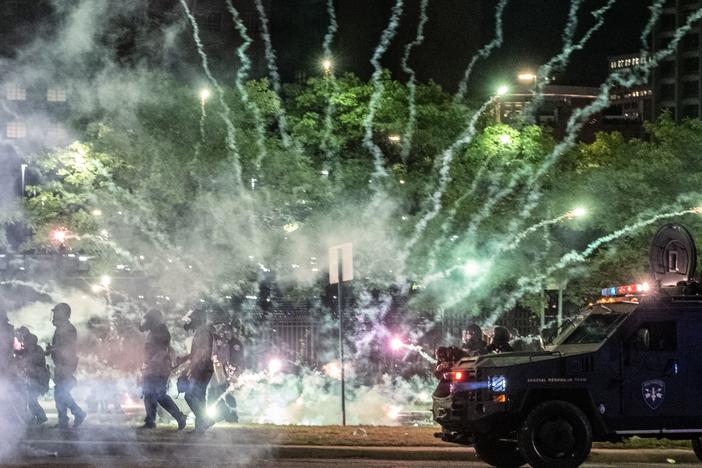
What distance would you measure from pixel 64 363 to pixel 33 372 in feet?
4.28

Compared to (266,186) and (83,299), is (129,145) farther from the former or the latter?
(83,299)

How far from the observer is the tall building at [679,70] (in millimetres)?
139375

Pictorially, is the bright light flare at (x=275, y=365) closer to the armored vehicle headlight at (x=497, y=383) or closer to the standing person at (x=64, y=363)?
the standing person at (x=64, y=363)

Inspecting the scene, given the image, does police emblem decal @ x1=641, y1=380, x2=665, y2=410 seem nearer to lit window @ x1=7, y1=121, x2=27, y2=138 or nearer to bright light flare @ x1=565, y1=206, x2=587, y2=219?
bright light flare @ x1=565, y1=206, x2=587, y2=219

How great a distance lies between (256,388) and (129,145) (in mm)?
8530

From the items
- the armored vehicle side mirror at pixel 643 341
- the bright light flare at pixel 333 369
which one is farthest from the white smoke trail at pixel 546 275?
the armored vehicle side mirror at pixel 643 341

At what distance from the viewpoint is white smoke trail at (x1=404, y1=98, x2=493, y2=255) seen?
2931cm

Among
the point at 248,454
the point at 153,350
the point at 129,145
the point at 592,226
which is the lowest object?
the point at 248,454

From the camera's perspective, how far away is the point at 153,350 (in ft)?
58.8

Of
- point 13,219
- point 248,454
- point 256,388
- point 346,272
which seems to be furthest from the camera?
point 13,219

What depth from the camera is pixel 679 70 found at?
5546 inches

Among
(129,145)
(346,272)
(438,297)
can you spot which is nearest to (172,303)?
(129,145)

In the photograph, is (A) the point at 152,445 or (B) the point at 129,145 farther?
(B) the point at 129,145

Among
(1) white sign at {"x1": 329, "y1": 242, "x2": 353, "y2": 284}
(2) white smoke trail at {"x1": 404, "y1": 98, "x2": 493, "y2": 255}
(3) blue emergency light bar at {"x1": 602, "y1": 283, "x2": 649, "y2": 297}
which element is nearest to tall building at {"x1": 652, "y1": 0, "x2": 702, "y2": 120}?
(2) white smoke trail at {"x1": 404, "y1": 98, "x2": 493, "y2": 255}
